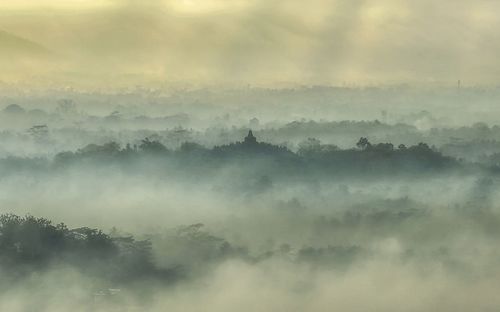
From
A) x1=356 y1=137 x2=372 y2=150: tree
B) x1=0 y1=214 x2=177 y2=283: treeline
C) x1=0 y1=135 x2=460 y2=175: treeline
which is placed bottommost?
x1=0 y1=214 x2=177 y2=283: treeline

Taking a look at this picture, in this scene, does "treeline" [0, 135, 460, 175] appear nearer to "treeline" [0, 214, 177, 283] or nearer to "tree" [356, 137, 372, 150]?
"tree" [356, 137, 372, 150]

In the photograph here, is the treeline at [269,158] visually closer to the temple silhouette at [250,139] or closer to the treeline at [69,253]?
the temple silhouette at [250,139]

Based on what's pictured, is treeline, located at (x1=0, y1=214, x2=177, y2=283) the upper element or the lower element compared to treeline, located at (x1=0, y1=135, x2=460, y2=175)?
lower

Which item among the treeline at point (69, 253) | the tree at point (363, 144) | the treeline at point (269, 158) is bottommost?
the treeline at point (69, 253)

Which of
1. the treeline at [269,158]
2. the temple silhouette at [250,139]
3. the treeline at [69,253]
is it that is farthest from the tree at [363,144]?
the treeline at [69,253]

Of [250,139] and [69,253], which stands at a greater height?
[250,139]

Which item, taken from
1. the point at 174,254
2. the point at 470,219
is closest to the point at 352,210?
the point at 470,219

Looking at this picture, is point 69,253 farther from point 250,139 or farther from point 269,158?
point 250,139

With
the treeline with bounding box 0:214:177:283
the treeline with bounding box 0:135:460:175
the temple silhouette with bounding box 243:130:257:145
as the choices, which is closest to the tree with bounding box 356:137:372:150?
the treeline with bounding box 0:135:460:175

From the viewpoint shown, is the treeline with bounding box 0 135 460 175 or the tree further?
the tree

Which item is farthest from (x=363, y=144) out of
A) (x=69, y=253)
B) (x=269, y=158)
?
(x=69, y=253)

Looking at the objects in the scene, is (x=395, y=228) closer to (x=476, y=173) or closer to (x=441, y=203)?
(x=441, y=203)
